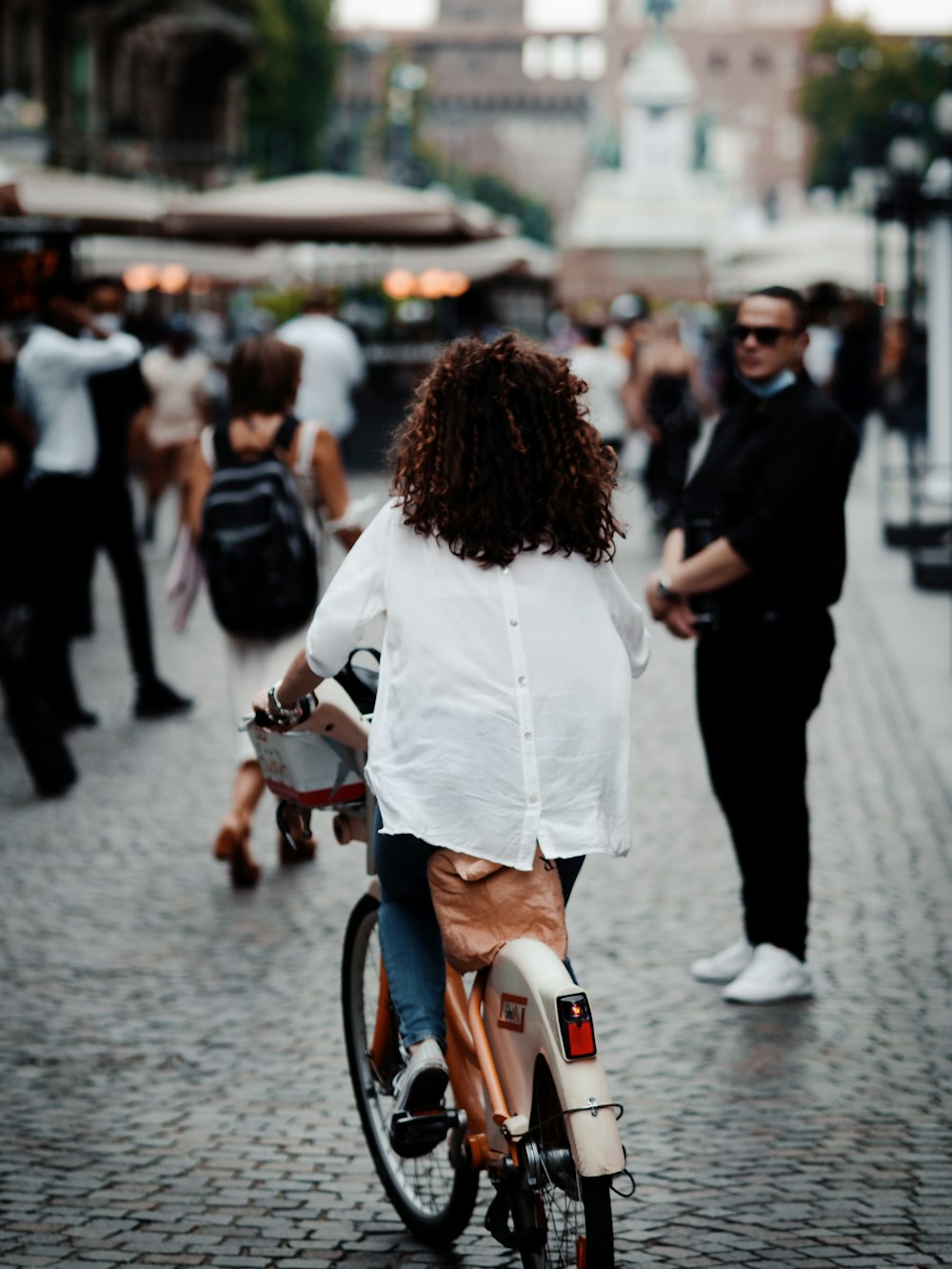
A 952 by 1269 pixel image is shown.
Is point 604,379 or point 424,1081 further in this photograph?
point 604,379

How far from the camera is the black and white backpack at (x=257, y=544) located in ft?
21.8

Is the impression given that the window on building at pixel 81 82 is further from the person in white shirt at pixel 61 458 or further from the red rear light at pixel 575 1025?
the red rear light at pixel 575 1025

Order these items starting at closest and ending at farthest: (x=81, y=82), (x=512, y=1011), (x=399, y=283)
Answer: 1. (x=512, y=1011)
2. (x=399, y=283)
3. (x=81, y=82)

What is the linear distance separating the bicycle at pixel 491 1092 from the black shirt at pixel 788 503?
1.64 metres

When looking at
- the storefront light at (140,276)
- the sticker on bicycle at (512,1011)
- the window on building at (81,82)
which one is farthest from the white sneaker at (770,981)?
the window on building at (81,82)

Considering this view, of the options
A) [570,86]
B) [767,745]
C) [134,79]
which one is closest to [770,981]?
[767,745]

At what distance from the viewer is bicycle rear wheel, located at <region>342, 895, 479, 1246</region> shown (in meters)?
4.03

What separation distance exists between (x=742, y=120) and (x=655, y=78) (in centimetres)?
7418

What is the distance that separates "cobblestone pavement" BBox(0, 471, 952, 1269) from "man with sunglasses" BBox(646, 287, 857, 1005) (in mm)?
346

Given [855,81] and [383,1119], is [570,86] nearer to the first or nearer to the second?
[855,81]

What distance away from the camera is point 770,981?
18.5 ft

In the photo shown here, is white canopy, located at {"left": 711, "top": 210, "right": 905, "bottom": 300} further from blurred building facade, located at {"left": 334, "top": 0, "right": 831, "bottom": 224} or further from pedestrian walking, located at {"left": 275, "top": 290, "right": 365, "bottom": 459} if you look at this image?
blurred building facade, located at {"left": 334, "top": 0, "right": 831, "bottom": 224}

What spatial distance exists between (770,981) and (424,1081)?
221 centimetres

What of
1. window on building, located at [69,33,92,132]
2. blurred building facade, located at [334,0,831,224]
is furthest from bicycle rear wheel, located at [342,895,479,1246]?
blurred building facade, located at [334,0,831,224]
